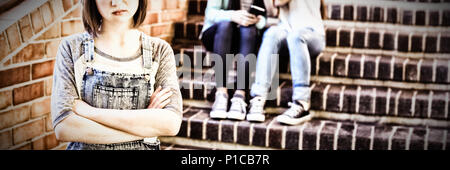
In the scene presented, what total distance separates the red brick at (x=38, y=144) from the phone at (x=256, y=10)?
45.5 inches

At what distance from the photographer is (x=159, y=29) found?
2.60m

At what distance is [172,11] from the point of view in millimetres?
2879

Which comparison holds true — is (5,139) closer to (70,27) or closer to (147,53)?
(70,27)

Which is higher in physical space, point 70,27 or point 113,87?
point 70,27

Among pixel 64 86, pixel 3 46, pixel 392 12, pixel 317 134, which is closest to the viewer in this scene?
pixel 64 86

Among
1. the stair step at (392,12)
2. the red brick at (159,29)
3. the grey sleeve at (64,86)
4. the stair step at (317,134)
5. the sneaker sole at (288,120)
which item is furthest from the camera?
the stair step at (392,12)

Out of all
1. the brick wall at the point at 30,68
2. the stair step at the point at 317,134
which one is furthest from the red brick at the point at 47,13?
the stair step at the point at 317,134

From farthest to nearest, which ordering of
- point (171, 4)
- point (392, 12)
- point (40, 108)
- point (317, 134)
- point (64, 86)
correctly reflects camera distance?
point (392, 12)
point (171, 4)
point (317, 134)
point (40, 108)
point (64, 86)

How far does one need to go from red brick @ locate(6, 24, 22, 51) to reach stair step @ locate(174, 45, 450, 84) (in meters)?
1.01

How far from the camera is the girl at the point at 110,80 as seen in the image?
134 cm

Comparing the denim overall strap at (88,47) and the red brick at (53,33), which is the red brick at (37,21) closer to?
the red brick at (53,33)

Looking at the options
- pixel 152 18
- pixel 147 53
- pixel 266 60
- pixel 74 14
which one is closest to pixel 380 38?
pixel 266 60

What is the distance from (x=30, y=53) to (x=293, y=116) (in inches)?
48.8

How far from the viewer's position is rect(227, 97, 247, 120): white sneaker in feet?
8.05
